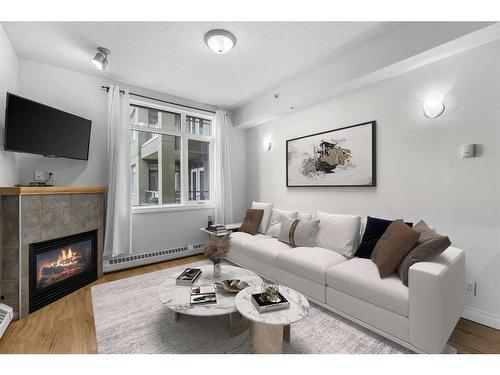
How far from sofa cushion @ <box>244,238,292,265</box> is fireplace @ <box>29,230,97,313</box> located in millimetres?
2005

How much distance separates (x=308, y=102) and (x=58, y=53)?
305 cm

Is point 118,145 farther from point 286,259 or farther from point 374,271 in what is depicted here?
point 374,271

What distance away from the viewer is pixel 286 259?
247 cm

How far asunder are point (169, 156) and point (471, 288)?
13.4ft

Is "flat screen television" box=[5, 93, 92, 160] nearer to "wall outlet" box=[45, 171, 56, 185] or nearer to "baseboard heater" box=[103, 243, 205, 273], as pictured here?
"wall outlet" box=[45, 171, 56, 185]

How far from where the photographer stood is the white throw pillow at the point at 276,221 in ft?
10.4

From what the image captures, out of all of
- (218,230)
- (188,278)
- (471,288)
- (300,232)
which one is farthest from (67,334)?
(471,288)

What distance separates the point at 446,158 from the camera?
→ 2.14m

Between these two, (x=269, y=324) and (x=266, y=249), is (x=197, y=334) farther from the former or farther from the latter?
(x=266, y=249)

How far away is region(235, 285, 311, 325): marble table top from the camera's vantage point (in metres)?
1.37

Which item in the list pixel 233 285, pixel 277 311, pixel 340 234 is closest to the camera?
pixel 277 311

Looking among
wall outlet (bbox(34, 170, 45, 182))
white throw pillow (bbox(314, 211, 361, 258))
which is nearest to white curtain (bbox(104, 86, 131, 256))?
wall outlet (bbox(34, 170, 45, 182))

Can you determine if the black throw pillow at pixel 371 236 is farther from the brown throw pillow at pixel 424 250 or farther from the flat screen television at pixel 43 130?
the flat screen television at pixel 43 130

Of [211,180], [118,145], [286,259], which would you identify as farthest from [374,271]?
[118,145]
